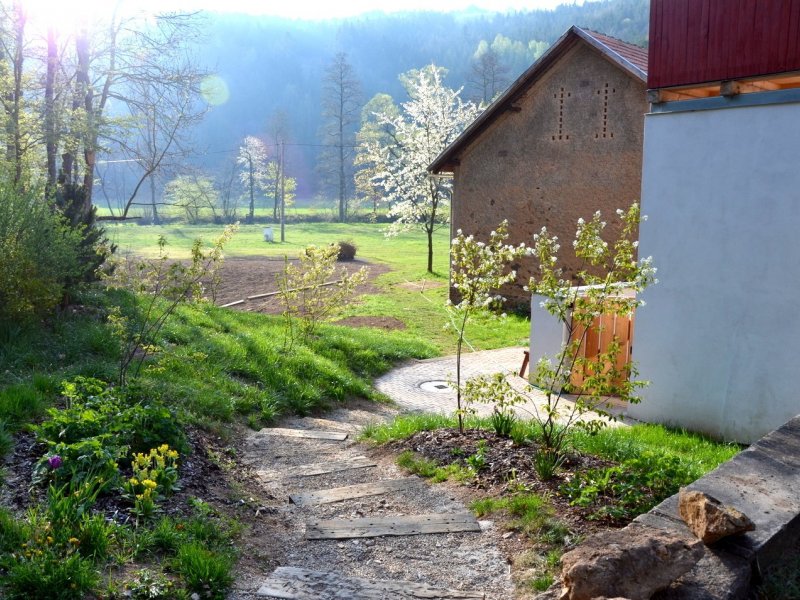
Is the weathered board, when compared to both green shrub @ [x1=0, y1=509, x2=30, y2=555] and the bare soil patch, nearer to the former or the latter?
green shrub @ [x1=0, y1=509, x2=30, y2=555]

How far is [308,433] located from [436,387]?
4343 mm

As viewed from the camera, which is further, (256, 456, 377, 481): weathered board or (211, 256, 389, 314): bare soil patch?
(211, 256, 389, 314): bare soil patch

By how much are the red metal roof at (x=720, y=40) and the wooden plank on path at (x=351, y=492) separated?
20.6ft

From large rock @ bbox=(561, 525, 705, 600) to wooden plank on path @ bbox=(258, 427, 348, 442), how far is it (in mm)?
4359

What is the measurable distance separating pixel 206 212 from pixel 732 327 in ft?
205

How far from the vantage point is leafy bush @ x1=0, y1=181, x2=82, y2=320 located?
789 centimetres

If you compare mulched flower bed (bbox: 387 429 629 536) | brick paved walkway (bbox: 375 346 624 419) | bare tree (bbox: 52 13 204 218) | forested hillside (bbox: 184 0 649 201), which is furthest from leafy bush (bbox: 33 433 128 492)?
forested hillside (bbox: 184 0 649 201)

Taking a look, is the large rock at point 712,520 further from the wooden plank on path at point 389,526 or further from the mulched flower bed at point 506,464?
the wooden plank on path at point 389,526

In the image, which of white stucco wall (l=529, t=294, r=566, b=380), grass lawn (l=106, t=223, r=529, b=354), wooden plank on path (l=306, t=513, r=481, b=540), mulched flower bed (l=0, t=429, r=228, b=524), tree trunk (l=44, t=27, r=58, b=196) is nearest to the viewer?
mulched flower bed (l=0, t=429, r=228, b=524)

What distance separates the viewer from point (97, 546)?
11.5 feet

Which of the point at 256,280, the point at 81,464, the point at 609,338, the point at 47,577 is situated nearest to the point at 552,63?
the point at 609,338

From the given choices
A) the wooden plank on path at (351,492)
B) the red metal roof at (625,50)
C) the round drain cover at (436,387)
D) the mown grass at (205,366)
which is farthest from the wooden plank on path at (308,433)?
the red metal roof at (625,50)

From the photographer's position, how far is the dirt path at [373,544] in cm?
379

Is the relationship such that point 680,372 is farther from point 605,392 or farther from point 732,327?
point 605,392
